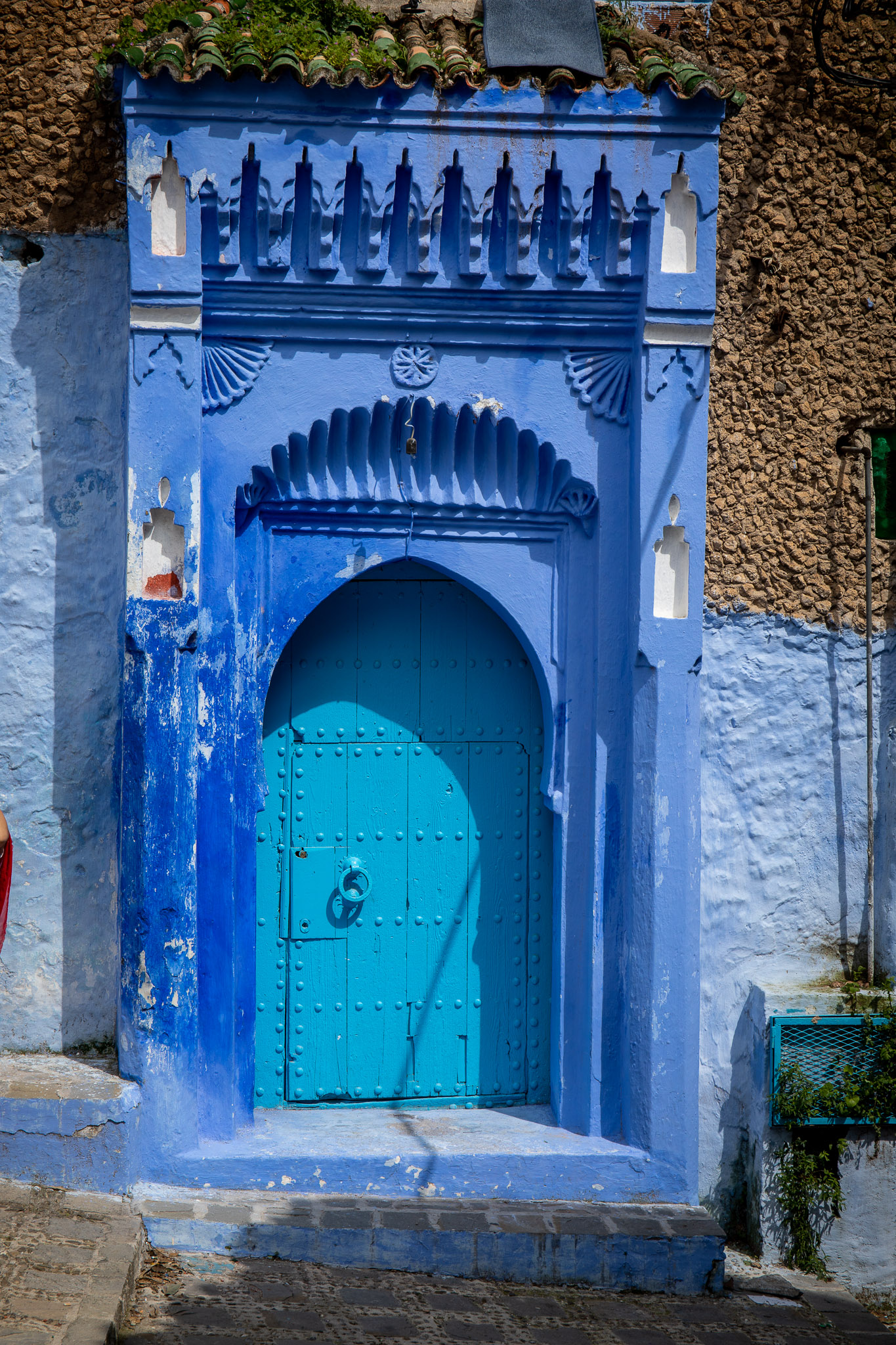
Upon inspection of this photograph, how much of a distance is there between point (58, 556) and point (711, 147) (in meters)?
2.69

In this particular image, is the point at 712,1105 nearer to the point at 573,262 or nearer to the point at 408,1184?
the point at 408,1184

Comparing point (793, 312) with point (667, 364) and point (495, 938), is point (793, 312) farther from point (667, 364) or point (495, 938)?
point (495, 938)

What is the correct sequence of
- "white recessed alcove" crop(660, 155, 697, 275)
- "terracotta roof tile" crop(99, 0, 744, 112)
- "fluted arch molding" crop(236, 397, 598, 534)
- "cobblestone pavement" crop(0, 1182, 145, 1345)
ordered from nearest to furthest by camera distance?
"cobblestone pavement" crop(0, 1182, 145, 1345), "terracotta roof tile" crop(99, 0, 744, 112), "white recessed alcove" crop(660, 155, 697, 275), "fluted arch molding" crop(236, 397, 598, 534)

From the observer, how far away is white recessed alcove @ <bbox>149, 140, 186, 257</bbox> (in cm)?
376

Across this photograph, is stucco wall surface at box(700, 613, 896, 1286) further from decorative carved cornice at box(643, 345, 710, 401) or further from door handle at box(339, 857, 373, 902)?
door handle at box(339, 857, 373, 902)

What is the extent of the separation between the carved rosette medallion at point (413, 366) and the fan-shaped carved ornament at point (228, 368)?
448mm

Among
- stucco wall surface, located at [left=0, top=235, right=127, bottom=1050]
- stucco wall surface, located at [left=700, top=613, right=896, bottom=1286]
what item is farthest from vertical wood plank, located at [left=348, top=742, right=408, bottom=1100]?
stucco wall surface, located at [left=700, top=613, right=896, bottom=1286]

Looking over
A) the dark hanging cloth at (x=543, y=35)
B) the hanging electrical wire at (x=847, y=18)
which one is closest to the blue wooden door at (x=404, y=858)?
the dark hanging cloth at (x=543, y=35)

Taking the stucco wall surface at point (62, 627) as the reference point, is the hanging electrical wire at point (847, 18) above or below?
above

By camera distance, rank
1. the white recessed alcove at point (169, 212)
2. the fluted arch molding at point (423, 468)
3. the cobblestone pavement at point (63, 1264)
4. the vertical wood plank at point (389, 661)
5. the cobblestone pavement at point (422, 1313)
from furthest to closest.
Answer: the vertical wood plank at point (389, 661) < the fluted arch molding at point (423, 468) < the white recessed alcove at point (169, 212) < the cobblestone pavement at point (422, 1313) < the cobblestone pavement at point (63, 1264)

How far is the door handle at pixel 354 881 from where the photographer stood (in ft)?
13.6

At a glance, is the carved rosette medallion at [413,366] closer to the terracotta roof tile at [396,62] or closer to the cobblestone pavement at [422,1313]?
the terracotta roof tile at [396,62]

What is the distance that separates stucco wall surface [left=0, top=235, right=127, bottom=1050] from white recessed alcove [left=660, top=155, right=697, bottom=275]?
192cm

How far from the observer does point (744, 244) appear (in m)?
4.27
